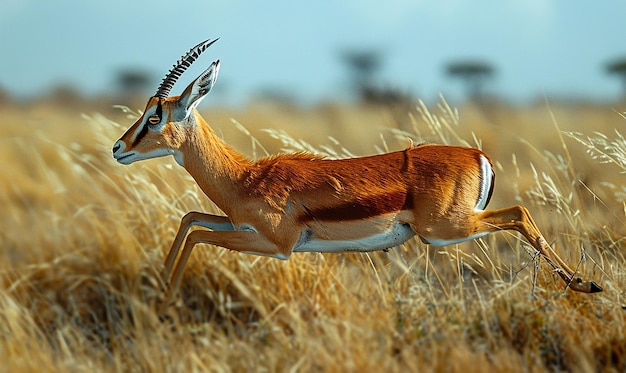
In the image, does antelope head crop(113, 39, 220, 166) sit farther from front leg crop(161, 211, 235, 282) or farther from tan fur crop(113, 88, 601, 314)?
front leg crop(161, 211, 235, 282)

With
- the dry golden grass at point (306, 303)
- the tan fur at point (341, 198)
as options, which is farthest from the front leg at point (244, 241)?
the dry golden grass at point (306, 303)

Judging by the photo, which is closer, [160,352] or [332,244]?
[332,244]

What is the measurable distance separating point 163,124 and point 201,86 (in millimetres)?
286

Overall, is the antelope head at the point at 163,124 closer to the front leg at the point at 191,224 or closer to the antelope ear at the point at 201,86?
the antelope ear at the point at 201,86

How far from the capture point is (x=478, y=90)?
25.8 metres

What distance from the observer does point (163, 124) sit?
406 centimetres

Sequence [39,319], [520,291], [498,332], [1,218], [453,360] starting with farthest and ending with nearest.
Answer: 1. [1,218]
2. [39,319]
3. [520,291]
4. [498,332]
5. [453,360]

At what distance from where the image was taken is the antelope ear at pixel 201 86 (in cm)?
389

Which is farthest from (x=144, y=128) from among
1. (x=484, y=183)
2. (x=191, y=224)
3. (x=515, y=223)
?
(x=515, y=223)

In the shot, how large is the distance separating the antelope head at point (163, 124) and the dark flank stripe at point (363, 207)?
71cm

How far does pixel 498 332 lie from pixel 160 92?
2.20m

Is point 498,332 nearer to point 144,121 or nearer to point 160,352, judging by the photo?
point 160,352

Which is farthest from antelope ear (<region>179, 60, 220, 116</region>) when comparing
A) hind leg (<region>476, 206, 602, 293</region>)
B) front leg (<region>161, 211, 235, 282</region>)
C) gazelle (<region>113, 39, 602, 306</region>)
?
hind leg (<region>476, 206, 602, 293</region>)

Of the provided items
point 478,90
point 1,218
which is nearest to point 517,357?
point 1,218
